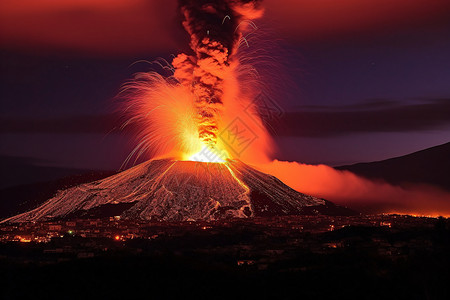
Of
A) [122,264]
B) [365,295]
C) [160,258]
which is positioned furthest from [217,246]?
[365,295]

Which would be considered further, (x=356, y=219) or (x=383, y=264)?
(x=356, y=219)

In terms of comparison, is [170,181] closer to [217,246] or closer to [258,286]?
[217,246]

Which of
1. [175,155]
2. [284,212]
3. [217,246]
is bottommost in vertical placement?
[217,246]

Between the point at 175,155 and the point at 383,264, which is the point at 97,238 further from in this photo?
the point at 383,264

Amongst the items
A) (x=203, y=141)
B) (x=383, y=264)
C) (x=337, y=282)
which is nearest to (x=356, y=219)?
(x=203, y=141)

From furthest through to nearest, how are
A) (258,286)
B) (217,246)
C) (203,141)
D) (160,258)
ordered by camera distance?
(203,141) → (217,246) → (160,258) → (258,286)

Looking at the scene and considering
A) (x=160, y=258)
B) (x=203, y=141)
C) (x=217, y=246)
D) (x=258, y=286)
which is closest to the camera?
(x=258, y=286)

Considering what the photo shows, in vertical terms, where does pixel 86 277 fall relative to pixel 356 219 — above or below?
below
